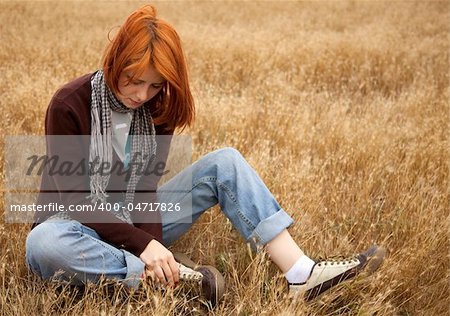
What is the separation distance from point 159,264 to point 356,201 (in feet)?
4.91

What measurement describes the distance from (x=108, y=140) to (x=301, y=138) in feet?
6.14

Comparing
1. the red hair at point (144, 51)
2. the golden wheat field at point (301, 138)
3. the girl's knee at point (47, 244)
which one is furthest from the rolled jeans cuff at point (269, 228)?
the girl's knee at point (47, 244)

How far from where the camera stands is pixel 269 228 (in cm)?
235

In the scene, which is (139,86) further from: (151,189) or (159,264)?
(159,264)

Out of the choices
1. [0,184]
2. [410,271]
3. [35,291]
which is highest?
[0,184]

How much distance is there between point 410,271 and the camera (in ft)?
8.50

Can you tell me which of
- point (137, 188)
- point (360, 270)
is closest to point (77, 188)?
point (137, 188)

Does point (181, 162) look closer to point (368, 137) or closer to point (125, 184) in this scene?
point (125, 184)

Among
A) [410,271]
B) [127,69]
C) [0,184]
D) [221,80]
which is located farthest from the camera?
[221,80]

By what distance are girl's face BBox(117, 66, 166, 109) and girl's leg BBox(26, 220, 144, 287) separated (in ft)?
1.97

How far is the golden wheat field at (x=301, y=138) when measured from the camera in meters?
2.33

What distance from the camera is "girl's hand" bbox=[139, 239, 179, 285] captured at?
2199 millimetres

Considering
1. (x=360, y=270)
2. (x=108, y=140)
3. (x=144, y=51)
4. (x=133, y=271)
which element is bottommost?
(x=360, y=270)

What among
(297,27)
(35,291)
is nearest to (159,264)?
(35,291)
